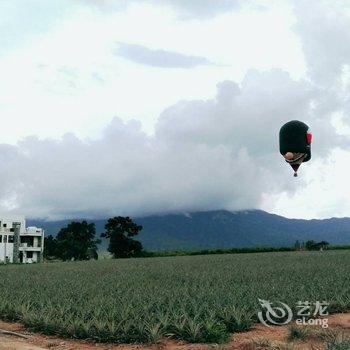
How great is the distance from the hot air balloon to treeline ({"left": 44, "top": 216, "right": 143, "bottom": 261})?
88628mm

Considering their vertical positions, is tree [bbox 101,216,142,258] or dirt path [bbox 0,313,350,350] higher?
tree [bbox 101,216,142,258]

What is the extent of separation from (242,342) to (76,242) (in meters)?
96.4

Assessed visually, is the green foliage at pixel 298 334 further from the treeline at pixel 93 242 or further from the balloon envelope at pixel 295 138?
the treeline at pixel 93 242

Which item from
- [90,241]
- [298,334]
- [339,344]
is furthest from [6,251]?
[339,344]

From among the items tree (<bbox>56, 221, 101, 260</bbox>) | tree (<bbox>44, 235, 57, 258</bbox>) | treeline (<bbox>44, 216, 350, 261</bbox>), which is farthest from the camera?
→ tree (<bbox>44, 235, 57, 258</bbox>)

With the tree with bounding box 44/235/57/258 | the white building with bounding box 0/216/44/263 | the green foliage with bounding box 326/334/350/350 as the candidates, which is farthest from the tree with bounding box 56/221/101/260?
the green foliage with bounding box 326/334/350/350

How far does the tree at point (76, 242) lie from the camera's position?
10412cm

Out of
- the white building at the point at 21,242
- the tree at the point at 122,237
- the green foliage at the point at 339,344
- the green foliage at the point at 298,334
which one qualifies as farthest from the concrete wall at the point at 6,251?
the green foliage at the point at 339,344

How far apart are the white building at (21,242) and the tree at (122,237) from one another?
12453 millimetres

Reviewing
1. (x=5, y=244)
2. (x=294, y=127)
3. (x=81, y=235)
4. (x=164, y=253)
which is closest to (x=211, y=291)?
(x=294, y=127)

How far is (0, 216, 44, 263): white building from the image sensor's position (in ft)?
310

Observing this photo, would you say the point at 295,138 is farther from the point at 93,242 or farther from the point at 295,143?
the point at 93,242

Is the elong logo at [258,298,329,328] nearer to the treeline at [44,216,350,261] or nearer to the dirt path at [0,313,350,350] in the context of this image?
the dirt path at [0,313,350,350]

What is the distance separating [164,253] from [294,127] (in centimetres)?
8062
